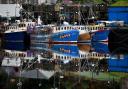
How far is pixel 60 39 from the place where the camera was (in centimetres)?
1075

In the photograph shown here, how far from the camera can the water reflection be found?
940cm

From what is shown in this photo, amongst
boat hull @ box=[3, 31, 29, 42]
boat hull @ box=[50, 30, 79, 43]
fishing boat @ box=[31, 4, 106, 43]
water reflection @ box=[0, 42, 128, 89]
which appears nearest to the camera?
water reflection @ box=[0, 42, 128, 89]

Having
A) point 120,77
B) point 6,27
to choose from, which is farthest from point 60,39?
point 120,77

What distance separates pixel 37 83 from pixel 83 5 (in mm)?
1936

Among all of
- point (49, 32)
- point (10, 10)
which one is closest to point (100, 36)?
point (49, 32)

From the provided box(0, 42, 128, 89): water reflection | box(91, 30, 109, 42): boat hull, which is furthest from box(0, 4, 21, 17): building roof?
box(91, 30, 109, 42): boat hull

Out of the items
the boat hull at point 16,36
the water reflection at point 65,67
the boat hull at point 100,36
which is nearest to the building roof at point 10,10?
the boat hull at point 16,36

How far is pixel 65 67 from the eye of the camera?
9766 mm

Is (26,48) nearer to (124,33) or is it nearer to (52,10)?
(52,10)

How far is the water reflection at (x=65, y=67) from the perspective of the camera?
940 cm

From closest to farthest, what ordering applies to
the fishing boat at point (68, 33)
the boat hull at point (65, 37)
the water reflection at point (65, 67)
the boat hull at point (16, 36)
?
the water reflection at point (65, 67)
the fishing boat at point (68, 33)
the boat hull at point (65, 37)
the boat hull at point (16, 36)

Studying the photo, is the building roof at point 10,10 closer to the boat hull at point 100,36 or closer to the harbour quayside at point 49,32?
the harbour quayside at point 49,32

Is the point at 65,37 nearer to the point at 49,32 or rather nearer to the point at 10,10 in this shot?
the point at 49,32

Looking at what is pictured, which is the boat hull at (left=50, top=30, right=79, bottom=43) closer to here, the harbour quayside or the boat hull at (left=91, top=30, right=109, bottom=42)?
the harbour quayside
